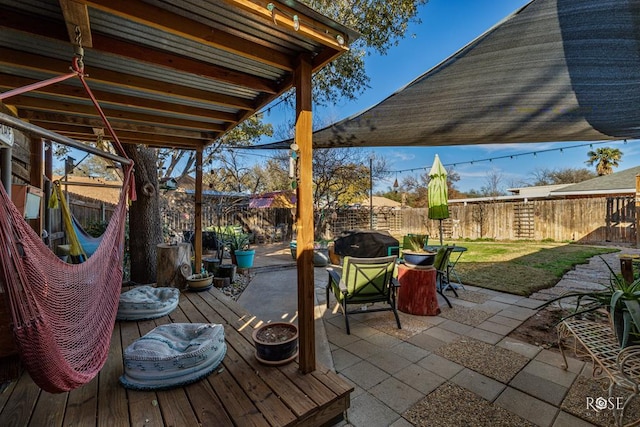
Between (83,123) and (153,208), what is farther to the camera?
(153,208)

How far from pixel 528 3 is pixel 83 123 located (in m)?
3.98

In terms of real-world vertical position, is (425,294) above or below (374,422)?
above

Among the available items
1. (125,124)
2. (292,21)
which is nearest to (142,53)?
(292,21)

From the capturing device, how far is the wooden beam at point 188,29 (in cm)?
133

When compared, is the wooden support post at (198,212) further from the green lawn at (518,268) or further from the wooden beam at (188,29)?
the green lawn at (518,268)

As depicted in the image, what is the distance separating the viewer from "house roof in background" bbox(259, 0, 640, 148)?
1.62m

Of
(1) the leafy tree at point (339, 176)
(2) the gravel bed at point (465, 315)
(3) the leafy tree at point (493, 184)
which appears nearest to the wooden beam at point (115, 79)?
(2) the gravel bed at point (465, 315)

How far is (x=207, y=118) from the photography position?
2930 millimetres

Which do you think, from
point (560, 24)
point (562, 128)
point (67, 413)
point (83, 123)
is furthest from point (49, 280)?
point (562, 128)

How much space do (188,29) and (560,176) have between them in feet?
104

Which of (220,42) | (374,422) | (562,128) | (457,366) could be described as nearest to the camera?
(220,42)

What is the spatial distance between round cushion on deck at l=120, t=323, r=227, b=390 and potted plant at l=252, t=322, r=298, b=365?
0.30 meters

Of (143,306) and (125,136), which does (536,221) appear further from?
(125,136)

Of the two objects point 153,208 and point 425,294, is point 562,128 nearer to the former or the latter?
point 425,294
